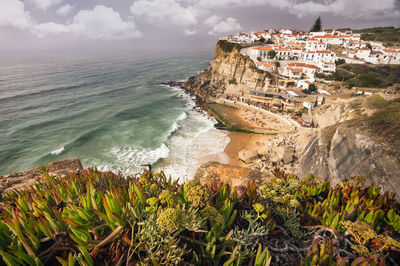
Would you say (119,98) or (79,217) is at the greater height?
(79,217)

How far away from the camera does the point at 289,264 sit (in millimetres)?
2572

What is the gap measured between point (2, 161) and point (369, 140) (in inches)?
1459

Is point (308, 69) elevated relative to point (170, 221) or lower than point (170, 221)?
lower

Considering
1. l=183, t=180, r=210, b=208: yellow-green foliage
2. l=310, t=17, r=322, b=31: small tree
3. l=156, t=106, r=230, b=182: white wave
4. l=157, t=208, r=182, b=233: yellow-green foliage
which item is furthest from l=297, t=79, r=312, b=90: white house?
l=310, t=17, r=322, b=31: small tree

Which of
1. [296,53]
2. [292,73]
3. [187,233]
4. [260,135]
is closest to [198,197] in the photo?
[187,233]

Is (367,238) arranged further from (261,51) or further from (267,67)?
(261,51)

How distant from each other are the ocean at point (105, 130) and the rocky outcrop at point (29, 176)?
638 cm

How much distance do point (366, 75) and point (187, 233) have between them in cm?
6127

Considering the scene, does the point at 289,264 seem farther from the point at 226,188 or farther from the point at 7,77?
the point at 7,77

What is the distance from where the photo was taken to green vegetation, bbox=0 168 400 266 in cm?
214

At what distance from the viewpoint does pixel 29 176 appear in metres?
7.87

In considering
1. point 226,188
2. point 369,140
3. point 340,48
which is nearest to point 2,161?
point 226,188

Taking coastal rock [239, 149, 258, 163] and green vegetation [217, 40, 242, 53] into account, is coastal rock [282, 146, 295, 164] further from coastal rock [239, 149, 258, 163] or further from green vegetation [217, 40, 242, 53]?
green vegetation [217, 40, 242, 53]

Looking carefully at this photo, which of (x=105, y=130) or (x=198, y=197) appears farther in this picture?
(x=105, y=130)
